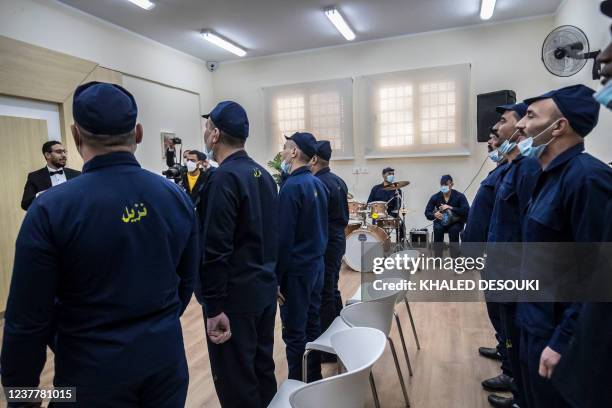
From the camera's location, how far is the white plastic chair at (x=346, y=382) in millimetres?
1187

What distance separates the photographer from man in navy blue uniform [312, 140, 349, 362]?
9.81 ft

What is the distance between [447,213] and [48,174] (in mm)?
5090

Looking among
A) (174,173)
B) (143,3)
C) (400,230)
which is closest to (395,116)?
(400,230)

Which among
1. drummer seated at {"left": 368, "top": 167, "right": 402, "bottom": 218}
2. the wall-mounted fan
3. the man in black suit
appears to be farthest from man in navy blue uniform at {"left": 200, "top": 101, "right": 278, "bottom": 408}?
drummer seated at {"left": 368, "top": 167, "right": 402, "bottom": 218}

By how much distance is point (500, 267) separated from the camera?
77.1 inches

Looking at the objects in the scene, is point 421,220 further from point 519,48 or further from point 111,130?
point 111,130

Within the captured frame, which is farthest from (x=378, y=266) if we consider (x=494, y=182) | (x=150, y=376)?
(x=150, y=376)

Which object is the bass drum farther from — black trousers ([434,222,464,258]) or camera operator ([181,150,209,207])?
camera operator ([181,150,209,207])

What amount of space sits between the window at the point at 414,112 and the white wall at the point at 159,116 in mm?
3274

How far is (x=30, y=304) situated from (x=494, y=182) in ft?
8.00

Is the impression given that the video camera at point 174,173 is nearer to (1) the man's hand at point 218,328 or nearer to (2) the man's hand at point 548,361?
(1) the man's hand at point 218,328

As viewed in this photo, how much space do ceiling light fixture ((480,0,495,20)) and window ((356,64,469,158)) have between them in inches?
29.9

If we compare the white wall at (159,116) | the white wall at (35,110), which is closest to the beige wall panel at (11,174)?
the white wall at (35,110)

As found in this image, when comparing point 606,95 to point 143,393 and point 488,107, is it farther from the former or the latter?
point 488,107
